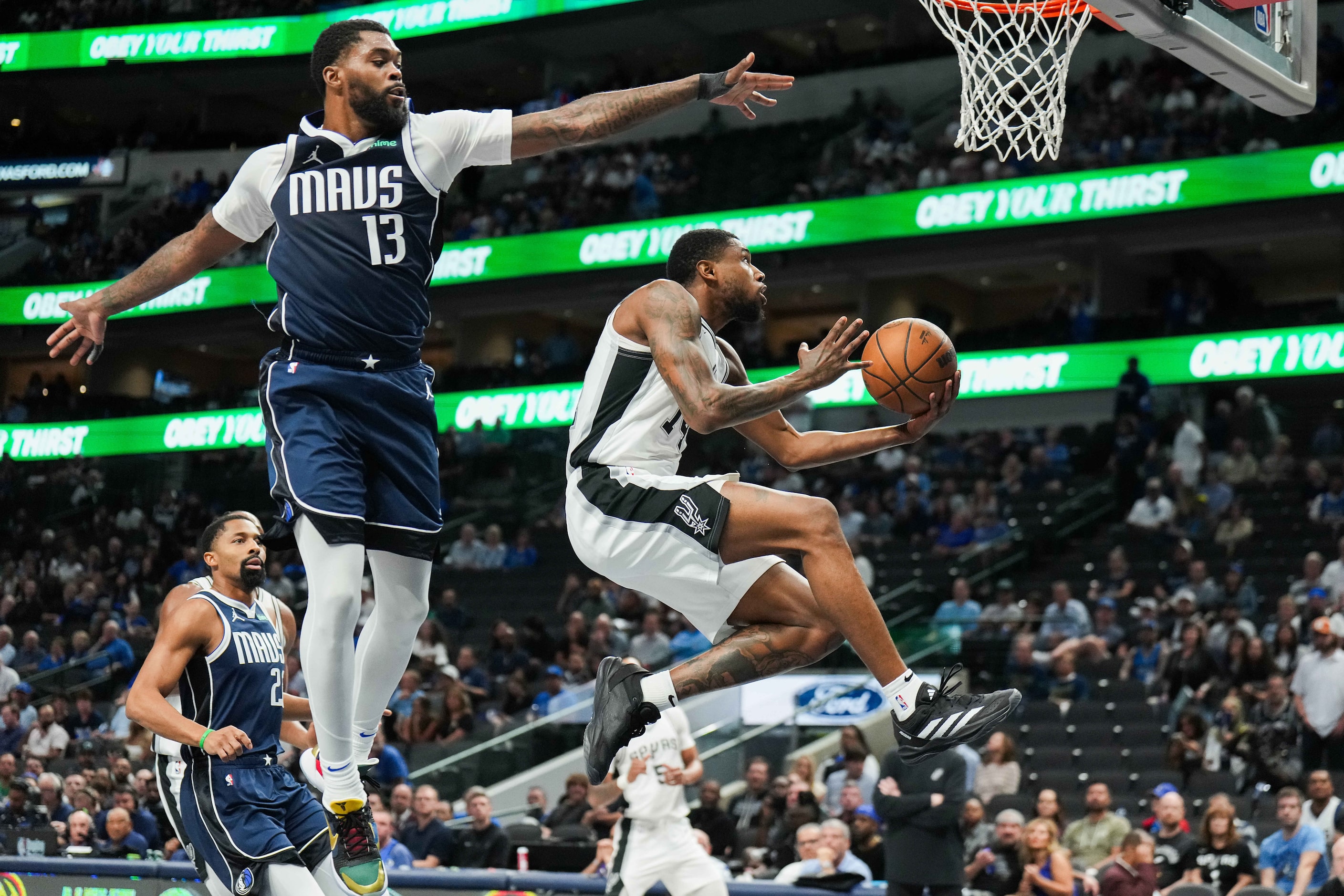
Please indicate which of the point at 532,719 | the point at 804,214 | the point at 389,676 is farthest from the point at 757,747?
the point at 804,214

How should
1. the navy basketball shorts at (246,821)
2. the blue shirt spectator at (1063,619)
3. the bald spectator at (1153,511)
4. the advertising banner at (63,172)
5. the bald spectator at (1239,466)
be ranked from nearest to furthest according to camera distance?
the navy basketball shorts at (246,821)
the blue shirt spectator at (1063,619)
the bald spectator at (1153,511)
the bald spectator at (1239,466)
the advertising banner at (63,172)

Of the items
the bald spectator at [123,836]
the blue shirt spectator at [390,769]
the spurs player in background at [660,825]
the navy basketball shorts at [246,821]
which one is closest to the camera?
the navy basketball shorts at [246,821]

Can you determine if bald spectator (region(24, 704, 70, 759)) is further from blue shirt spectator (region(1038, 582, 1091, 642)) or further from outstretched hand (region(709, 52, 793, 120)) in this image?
outstretched hand (region(709, 52, 793, 120))

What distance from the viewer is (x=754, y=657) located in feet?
18.0

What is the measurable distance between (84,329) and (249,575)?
1949mm

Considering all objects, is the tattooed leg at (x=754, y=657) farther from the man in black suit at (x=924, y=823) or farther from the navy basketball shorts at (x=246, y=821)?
the man in black suit at (x=924, y=823)

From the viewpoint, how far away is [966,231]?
25.5 m

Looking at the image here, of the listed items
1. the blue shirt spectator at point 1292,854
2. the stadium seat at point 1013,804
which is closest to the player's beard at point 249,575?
the blue shirt spectator at point 1292,854

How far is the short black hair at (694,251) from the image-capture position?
5.66 m

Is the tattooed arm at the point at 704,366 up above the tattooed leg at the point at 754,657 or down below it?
above

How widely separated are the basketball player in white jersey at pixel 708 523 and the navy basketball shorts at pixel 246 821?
5.92ft

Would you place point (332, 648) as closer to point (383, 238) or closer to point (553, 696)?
point (383, 238)

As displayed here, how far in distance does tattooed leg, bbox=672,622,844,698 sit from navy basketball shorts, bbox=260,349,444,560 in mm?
1032

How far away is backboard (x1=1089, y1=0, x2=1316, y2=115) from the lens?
20.5 feet
